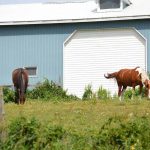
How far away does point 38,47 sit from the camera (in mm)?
36375

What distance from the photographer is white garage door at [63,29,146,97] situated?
34969 mm

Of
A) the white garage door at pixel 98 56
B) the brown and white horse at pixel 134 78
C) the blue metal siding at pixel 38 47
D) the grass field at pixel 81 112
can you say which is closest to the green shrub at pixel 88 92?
the white garage door at pixel 98 56

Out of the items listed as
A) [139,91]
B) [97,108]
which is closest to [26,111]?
[97,108]

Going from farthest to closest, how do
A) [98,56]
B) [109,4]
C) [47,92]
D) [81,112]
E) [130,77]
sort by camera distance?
[109,4], [98,56], [47,92], [130,77], [81,112]

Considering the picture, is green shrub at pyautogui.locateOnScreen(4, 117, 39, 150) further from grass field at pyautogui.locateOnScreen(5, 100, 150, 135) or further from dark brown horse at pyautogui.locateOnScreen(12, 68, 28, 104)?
dark brown horse at pyautogui.locateOnScreen(12, 68, 28, 104)

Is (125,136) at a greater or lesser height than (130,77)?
lesser

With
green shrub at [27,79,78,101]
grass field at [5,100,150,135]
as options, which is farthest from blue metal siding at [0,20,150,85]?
grass field at [5,100,150,135]

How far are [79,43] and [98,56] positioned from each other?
1225 millimetres

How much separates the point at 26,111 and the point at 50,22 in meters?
15.7

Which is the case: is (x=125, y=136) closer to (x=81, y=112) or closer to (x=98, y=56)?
(x=81, y=112)

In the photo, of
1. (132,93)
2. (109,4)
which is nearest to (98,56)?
(109,4)

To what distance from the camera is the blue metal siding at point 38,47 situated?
3609cm

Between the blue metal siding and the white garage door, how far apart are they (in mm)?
323

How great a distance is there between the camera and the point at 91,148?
11.2 m
